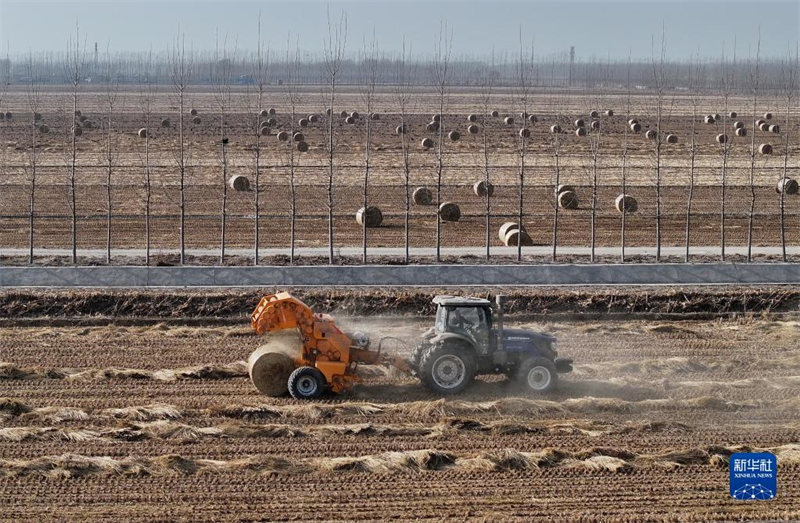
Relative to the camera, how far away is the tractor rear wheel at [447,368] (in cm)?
1680

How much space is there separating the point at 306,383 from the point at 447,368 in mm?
2176

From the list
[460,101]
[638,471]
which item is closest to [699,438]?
[638,471]

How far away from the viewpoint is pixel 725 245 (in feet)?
101

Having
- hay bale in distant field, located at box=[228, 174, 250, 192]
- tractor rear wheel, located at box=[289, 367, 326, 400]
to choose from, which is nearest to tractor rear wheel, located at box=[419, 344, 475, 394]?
tractor rear wheel, located at box=[289, 367, 326, 400]

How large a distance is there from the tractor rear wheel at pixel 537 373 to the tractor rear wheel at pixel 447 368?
80 centimetres

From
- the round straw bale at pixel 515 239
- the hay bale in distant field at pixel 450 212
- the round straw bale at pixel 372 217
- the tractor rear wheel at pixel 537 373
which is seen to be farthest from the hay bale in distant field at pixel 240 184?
the tractor rear wheel at pixel 537 373

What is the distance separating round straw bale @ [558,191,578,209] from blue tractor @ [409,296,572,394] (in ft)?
65.9

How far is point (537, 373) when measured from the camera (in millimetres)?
17094

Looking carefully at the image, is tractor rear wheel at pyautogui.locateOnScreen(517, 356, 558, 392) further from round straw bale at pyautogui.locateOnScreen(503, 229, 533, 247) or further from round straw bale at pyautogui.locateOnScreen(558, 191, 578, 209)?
round straw bale at pyautogui.locateOnScreen(558, 191, 578, 209)

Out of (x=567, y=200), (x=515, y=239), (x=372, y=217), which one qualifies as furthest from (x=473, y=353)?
(x=567, y=200)

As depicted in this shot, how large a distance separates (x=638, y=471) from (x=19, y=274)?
16.0 metres

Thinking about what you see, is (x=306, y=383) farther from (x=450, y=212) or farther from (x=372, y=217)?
(x=450, y=212)

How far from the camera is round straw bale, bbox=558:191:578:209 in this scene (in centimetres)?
3672

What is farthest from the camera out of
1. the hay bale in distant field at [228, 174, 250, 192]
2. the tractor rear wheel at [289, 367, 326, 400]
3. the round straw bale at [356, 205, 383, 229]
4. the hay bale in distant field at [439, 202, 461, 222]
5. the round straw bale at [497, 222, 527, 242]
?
the hay bale in distant field at [228, 174, 250, 192]
